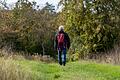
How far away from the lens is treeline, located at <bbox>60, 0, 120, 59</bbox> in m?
30.7

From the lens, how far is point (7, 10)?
47.5 metres

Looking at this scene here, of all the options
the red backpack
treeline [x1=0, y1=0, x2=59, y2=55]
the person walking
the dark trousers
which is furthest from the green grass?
treeline [x1=0, y1=0, x2=59, y2=55]

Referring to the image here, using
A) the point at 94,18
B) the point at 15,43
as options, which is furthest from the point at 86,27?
the point at 15,43

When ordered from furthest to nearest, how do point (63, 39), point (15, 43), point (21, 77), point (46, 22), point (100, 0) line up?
point (46, 22) → point (15, 43) → point (100, 0) → point (63, 39) → point (21, 77)

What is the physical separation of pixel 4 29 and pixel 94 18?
13.8 metres

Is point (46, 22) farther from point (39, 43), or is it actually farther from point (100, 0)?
point (100, 0)

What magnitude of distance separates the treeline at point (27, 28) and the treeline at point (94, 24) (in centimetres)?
886

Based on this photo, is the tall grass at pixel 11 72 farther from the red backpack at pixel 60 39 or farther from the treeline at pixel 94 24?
the treeline at pixel 94 24

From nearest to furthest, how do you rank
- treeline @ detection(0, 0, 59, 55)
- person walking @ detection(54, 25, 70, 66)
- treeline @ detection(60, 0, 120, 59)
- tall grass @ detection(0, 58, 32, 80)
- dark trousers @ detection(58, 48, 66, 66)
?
tall grass @ detection(0, 58, 32, 80) < person walking @ detection(54, 25, 70, 66) < dark trousers @ detection(58, 48, 66, 66) < treeline @ detection(60, 0, 120, 59) < treeline @ detection(0, 0, 59, 55)

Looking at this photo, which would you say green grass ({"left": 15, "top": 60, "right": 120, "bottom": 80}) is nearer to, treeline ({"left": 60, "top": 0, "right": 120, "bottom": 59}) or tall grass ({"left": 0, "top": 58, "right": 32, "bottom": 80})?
tall grass ({"left": 0, "top": 58, "right": 32, "bottom": 80})

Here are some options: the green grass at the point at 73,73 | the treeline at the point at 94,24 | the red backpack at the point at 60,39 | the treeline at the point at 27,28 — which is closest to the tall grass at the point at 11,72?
the green grass at the point at 73,73

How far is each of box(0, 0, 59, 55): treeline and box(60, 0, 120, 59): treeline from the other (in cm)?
886

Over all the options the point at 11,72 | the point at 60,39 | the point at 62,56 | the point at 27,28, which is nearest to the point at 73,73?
the point at 60,39

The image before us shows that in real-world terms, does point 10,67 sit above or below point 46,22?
below
